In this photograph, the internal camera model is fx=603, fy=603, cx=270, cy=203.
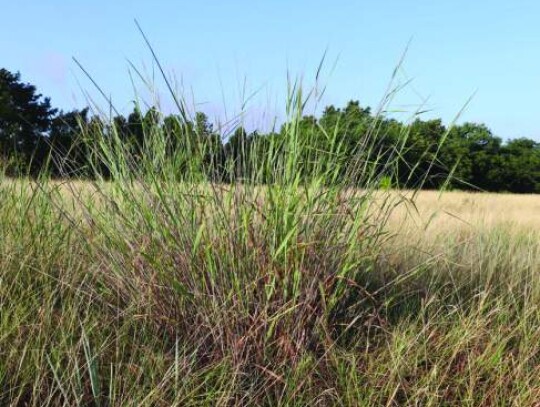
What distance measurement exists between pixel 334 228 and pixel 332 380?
16.7 inches

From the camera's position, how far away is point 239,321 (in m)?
1.63

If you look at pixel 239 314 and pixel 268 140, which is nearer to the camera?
pixel 239 314

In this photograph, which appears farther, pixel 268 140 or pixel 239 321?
pixel 268 140

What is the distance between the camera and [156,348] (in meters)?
1.65

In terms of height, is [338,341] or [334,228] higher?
[334,228]

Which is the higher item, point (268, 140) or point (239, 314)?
point (268, 140)

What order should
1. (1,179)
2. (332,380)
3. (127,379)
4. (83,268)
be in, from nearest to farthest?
1. (127,379)
2. (332,380)
3. (83,268)
4. (1,179)

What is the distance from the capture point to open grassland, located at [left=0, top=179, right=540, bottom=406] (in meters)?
1.51

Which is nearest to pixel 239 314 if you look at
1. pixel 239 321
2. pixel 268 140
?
pixel 239 321

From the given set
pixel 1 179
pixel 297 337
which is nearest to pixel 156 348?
pixel 297 337

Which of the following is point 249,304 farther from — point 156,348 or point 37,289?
point 37,289

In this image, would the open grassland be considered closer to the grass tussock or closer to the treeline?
the grass tussock

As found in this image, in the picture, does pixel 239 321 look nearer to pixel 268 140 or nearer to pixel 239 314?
pixel 239 314

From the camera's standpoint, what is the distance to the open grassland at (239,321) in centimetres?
151
